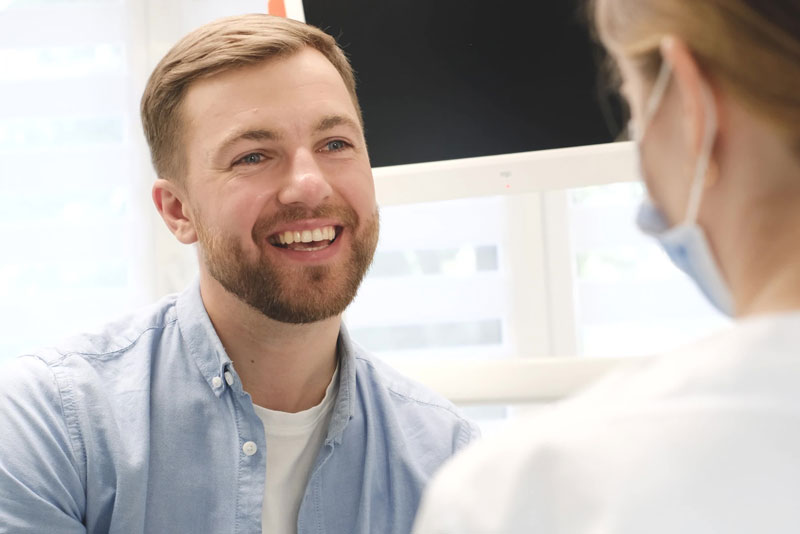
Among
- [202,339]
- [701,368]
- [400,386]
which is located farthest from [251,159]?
[701,368]

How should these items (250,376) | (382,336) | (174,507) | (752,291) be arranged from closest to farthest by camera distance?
(752,291) → (174,507) → (250,376) → (382,336)

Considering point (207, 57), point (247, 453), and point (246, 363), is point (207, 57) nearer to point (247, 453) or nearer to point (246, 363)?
point (246, 363)

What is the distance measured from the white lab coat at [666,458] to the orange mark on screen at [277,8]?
4.13 ft

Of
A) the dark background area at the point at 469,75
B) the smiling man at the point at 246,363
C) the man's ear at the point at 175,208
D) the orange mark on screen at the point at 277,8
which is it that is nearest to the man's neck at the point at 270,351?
the smiling man at the point at 246,363

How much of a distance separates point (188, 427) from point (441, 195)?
2.01 feet

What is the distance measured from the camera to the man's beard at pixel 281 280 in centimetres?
131

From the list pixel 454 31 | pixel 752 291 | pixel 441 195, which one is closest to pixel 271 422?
pixel 441 195

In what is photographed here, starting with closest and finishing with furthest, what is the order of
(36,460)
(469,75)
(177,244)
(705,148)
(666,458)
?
(666,458) → (705,148) → (36,460) → (469,75) → (177,244)

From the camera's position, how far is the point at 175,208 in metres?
1.44

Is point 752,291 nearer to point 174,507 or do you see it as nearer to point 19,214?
point 174,507

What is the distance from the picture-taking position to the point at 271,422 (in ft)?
4.24

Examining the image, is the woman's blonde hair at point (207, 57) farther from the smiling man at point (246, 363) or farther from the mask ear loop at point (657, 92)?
the mask ear loop at point (657, 92)

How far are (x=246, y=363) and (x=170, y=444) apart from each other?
17cm

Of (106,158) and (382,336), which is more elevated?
(106,158)
